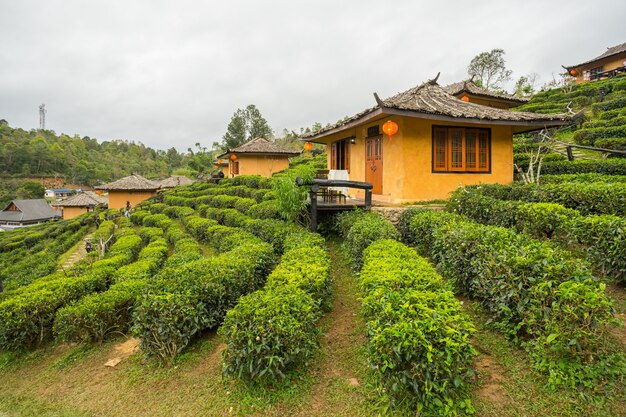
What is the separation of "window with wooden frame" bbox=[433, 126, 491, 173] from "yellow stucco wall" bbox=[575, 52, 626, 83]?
1254 inches

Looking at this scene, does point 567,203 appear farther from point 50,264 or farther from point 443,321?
point 50,264

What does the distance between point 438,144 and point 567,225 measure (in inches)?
205

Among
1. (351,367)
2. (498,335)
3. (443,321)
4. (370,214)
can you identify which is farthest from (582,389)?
(370,214)

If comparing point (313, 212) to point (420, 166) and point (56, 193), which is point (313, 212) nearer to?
point (420, 166)

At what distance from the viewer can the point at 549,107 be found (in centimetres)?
2316

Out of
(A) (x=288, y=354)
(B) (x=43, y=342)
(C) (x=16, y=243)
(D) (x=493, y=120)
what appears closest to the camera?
(A) (x=288, y=354)

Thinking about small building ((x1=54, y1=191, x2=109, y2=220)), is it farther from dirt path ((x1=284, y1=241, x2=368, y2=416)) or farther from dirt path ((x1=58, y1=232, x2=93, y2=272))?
dirt path ((x1=284, y1=241, x2=368, y2=416))

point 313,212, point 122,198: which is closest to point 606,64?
point 313,212

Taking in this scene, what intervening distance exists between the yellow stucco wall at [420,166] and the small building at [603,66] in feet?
97.0

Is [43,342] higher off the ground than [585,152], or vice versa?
[585,152]

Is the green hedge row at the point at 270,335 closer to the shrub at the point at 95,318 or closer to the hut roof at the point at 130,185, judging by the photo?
the shrub at the point at 95,318

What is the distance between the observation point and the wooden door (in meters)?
10.5

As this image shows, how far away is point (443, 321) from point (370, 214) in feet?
18.4

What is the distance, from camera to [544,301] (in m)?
3.21
